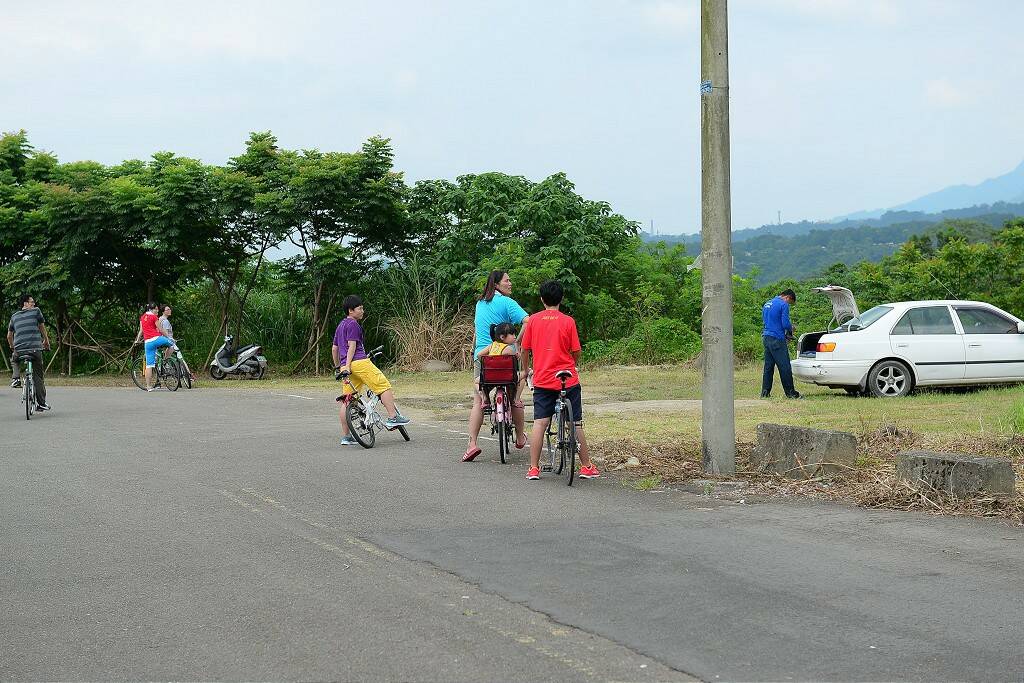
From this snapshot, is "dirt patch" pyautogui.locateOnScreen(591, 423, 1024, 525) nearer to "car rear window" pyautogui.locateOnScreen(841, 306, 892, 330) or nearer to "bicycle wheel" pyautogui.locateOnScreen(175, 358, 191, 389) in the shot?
"car rear window" pyautogui.locateOnScreen(841, 306, 892, 330)

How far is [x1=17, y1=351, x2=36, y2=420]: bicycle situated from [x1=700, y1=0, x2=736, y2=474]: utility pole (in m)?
11.5

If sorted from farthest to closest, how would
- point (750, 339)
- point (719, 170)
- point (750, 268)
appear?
point (750, 268), point (750, 339), point (719, 170)

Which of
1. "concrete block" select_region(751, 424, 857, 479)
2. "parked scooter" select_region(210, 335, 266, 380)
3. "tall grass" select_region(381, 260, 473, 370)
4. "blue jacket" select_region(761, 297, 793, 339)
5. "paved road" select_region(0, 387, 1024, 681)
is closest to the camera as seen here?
"paved road" select_region(0, 387, 1024, 681)

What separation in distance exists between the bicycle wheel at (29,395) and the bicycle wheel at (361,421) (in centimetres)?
684

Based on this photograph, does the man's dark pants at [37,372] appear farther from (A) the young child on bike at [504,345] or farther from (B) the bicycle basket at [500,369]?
(B) the bicycle basket at [500,369]

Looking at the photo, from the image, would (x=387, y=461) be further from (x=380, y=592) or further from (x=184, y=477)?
(x=380, y=592)

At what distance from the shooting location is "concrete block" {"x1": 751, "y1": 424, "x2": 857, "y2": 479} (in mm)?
10047

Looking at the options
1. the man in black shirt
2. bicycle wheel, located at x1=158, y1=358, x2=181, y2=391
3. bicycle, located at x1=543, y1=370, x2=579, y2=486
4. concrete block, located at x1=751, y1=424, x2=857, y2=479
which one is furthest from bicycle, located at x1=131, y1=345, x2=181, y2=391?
concrete block, located at x1=751, y1=424, x2=857, y2=479

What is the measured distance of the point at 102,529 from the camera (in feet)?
27.4

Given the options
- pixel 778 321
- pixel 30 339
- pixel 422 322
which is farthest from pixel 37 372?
pixel 778 321

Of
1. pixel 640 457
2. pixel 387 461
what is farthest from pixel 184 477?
pixel 640 457

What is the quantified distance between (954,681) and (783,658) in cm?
74

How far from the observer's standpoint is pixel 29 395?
17.3m

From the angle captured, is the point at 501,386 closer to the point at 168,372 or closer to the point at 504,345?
the point at 504,345
